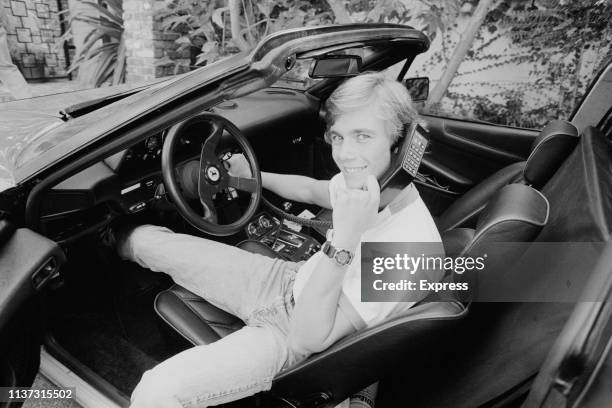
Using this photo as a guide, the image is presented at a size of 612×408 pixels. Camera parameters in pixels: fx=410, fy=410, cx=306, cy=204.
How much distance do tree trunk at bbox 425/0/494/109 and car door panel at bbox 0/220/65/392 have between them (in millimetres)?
3094

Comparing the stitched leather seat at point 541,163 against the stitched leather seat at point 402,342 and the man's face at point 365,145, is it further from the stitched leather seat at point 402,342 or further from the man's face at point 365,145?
the man's face at point 365,145

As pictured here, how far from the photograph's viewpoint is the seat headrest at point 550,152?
1631mm

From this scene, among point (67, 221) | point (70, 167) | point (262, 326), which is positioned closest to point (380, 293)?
point (262, 326)

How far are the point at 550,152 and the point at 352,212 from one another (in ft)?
3.60

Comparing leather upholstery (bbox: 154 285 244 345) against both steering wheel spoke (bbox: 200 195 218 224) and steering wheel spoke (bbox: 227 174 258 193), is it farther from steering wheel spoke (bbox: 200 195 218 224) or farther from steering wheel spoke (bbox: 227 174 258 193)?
steering wheel spoke (bbox: 227 174 258 193)

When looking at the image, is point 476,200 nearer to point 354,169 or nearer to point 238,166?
point 354,169

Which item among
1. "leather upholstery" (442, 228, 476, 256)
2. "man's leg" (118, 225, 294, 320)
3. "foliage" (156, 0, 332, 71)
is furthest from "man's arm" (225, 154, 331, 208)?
"foliage" (156, 0, 332, 71)

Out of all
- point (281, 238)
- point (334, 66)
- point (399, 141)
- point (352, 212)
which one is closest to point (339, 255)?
point (352, 212)

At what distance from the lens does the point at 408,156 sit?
1.20 meters

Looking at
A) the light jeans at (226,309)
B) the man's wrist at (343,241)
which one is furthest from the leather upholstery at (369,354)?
the man's wrist at (343,241)

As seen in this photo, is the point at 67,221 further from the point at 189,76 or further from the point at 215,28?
the point at 215,28

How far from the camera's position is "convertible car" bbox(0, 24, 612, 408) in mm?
977

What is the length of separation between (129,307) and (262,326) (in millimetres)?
905

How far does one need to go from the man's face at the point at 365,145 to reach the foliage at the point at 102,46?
5289 mm
